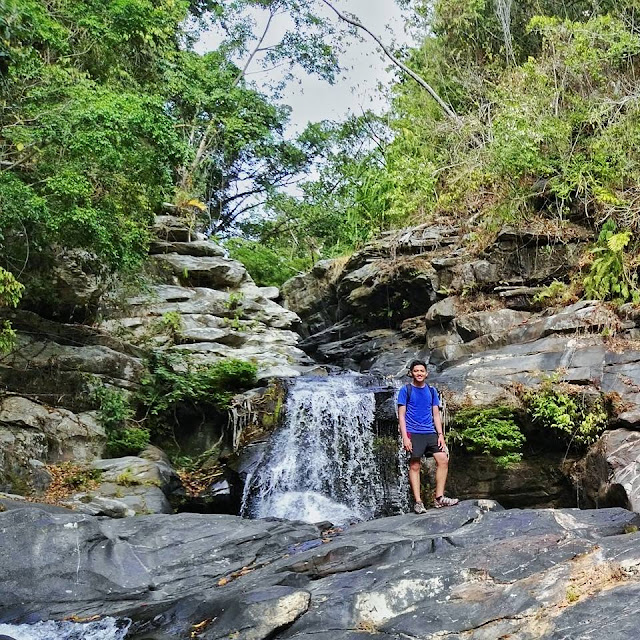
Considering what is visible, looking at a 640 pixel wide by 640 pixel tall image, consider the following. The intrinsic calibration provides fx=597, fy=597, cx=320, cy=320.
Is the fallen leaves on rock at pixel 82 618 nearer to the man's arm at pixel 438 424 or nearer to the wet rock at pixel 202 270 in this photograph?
the man's arm at pixel 438 424

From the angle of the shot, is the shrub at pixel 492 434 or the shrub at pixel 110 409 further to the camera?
the shrub at pixel 110 409

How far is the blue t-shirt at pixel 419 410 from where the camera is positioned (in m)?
6.75

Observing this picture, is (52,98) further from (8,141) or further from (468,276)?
(468,276)

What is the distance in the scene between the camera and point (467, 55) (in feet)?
60.5

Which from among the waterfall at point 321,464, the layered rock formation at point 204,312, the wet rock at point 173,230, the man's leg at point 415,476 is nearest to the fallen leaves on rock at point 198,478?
the waterfall at point 321,464

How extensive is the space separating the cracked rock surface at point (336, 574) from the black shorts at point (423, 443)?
0.77 meters

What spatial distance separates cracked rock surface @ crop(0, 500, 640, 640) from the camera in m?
3.59

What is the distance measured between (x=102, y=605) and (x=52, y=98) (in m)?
7.22

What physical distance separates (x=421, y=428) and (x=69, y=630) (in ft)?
12.9

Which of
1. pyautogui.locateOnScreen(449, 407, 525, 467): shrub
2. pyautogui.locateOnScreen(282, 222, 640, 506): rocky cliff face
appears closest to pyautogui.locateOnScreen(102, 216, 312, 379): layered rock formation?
pyautogui.locateOnScreen(282, 222, 640, 506): rocky cliff face

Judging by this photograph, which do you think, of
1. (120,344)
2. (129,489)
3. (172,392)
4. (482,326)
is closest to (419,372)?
(129,489)

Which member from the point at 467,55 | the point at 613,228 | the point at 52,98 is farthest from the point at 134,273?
the point at 467,55

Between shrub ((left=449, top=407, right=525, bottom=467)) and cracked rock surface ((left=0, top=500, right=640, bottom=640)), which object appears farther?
shrub ((left=449, top=407, right=525, bottom=467))

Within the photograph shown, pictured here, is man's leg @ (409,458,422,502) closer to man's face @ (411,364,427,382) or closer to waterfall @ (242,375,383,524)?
man's face @ (411,364,427,382)
